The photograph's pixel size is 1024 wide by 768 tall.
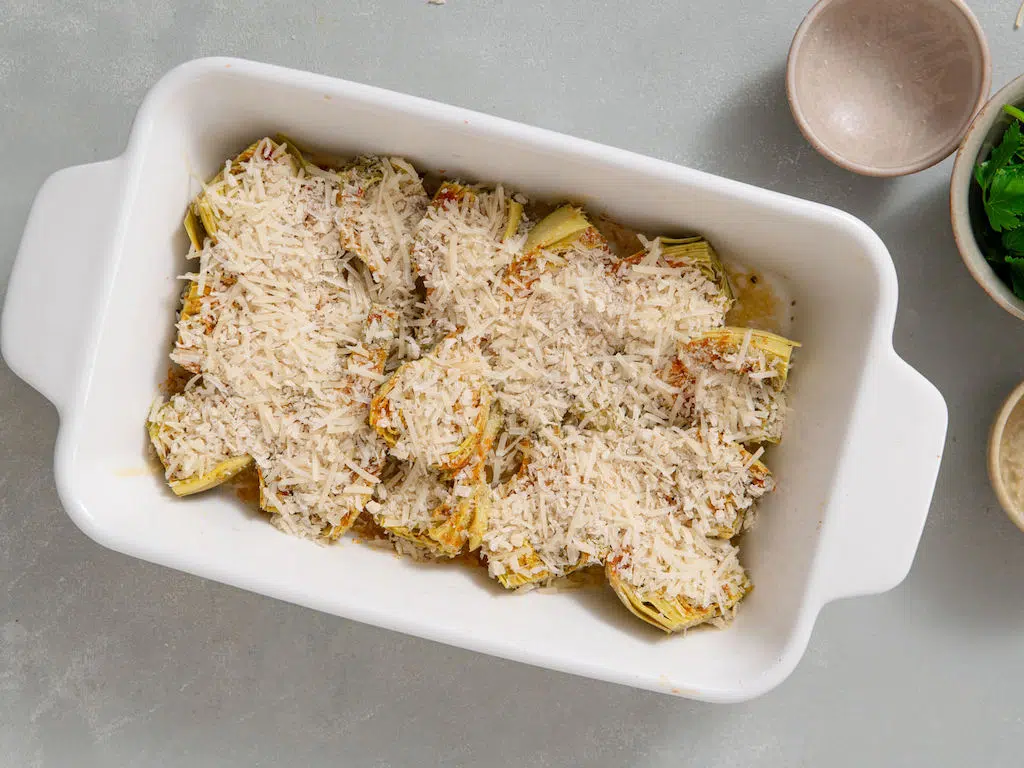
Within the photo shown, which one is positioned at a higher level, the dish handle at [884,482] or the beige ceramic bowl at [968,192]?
the beige ceramic bowl at [968,192]

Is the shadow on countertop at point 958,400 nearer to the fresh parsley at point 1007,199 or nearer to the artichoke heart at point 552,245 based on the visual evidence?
the fresh parsley at point 1007,199

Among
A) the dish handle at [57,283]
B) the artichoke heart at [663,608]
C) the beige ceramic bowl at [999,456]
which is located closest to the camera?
the dish handle at [57,283]

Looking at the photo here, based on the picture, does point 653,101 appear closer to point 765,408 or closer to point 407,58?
point 407,58

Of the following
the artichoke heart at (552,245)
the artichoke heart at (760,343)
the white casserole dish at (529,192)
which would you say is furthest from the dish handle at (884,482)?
the artichoke heart at (552,245)

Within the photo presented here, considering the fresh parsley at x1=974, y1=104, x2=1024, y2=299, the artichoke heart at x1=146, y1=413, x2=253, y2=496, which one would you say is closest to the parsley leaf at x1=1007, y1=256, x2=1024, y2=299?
the fresh parsley at x1=974, y1=104, x2=1024, y2=299

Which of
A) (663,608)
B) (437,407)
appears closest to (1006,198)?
(663,608)

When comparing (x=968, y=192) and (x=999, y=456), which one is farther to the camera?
(x=999, y=456)

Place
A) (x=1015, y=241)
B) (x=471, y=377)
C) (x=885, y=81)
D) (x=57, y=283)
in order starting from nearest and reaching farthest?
(x=57, y=283), (x=471, y=377), (x=1015, y=241), (x=885, y=81)

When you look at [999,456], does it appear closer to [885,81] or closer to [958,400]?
[958,400]
